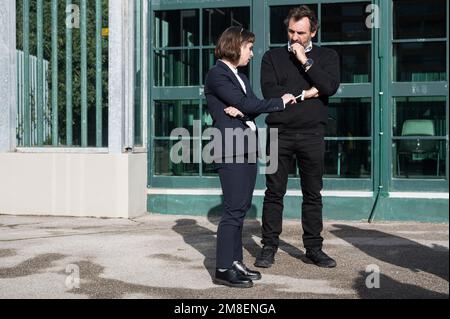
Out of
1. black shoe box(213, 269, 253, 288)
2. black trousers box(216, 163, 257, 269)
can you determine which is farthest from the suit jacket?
black shoe box(213, 269, 253, 288)

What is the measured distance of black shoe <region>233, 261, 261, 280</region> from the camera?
4.61m

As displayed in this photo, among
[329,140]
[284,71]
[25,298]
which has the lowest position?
[25,298]

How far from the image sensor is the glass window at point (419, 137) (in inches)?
295

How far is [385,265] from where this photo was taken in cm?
523

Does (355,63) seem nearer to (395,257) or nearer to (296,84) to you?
(296,84)

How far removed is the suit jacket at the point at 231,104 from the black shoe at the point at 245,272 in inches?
28.0

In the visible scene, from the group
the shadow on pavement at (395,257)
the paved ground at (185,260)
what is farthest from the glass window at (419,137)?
the shadow on pavement at (395,257)

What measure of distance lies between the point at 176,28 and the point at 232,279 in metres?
4.40

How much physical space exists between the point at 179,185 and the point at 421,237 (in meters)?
2.84

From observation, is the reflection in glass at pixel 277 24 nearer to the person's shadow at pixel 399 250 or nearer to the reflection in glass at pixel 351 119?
the reflection in glass at pixel 351 119

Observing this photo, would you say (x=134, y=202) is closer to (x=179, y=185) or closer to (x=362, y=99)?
(x=179, y=185)
